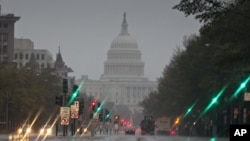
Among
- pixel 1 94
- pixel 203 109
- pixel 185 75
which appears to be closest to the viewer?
→ pixel 1 94

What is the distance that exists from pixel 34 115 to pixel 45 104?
8785 millimetres

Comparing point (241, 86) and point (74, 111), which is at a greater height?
point (241, 86)

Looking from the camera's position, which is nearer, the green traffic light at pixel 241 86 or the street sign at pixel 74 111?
the green traffic light at pixel 241 86

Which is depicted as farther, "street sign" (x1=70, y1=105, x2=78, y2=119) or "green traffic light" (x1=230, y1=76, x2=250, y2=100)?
"street sign" (x1=70, y1=105, x2=78, y2=119)

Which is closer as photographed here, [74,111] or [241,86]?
[74,111]

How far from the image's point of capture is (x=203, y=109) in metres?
125

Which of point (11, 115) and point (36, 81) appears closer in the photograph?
point (11, 115)

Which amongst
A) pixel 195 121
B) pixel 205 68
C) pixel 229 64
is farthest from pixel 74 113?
pixel 195 121

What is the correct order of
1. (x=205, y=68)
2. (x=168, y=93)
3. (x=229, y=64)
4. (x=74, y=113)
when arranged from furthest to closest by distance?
(x=168, y=93) → (x=205, y=68) → (x=74, y=113) → (x=229, y=64)

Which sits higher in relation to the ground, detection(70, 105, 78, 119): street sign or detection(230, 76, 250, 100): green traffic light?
detection(230, 76, 250, 100): green traffic light

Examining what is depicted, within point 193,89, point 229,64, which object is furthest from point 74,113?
point 193,89

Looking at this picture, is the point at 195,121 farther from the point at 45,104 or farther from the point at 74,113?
the point at 74,113

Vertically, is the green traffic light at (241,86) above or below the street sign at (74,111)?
above

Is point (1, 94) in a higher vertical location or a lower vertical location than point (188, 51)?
lower
